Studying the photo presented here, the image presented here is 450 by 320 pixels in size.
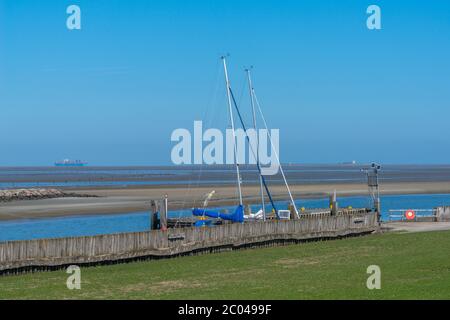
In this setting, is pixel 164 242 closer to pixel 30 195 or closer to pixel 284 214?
pixel 284 214

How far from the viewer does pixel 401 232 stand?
42.5 m

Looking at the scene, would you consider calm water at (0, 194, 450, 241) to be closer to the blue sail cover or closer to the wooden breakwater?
the blue sail cover

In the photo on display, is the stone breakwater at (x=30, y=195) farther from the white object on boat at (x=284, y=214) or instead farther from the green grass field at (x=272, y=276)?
the green grass field at (x=272, y=276)

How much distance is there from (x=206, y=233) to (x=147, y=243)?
3.45 meters

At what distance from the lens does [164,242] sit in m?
34.5

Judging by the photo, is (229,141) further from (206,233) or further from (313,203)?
(313,203)

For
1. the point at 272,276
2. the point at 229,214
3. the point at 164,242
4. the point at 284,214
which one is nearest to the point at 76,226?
the point at 229,214

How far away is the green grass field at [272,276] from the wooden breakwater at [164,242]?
0.67 metres

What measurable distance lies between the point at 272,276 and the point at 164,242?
368 inches

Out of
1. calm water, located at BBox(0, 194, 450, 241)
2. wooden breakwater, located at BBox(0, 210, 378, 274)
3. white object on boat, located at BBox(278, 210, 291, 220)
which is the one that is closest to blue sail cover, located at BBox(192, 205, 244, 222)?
white object on boat, located at BBox(278, 210, 291, 220)

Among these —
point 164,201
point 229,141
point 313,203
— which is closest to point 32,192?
point 313,203

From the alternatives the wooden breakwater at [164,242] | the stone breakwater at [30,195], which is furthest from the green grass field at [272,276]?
the stone breakwater at [30,195]

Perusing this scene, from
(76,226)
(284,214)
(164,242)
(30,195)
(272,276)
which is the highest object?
(30,195)

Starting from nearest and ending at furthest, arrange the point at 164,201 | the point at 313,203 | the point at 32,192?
the point at 164,201
the point at 313,203
the point at 32,192
